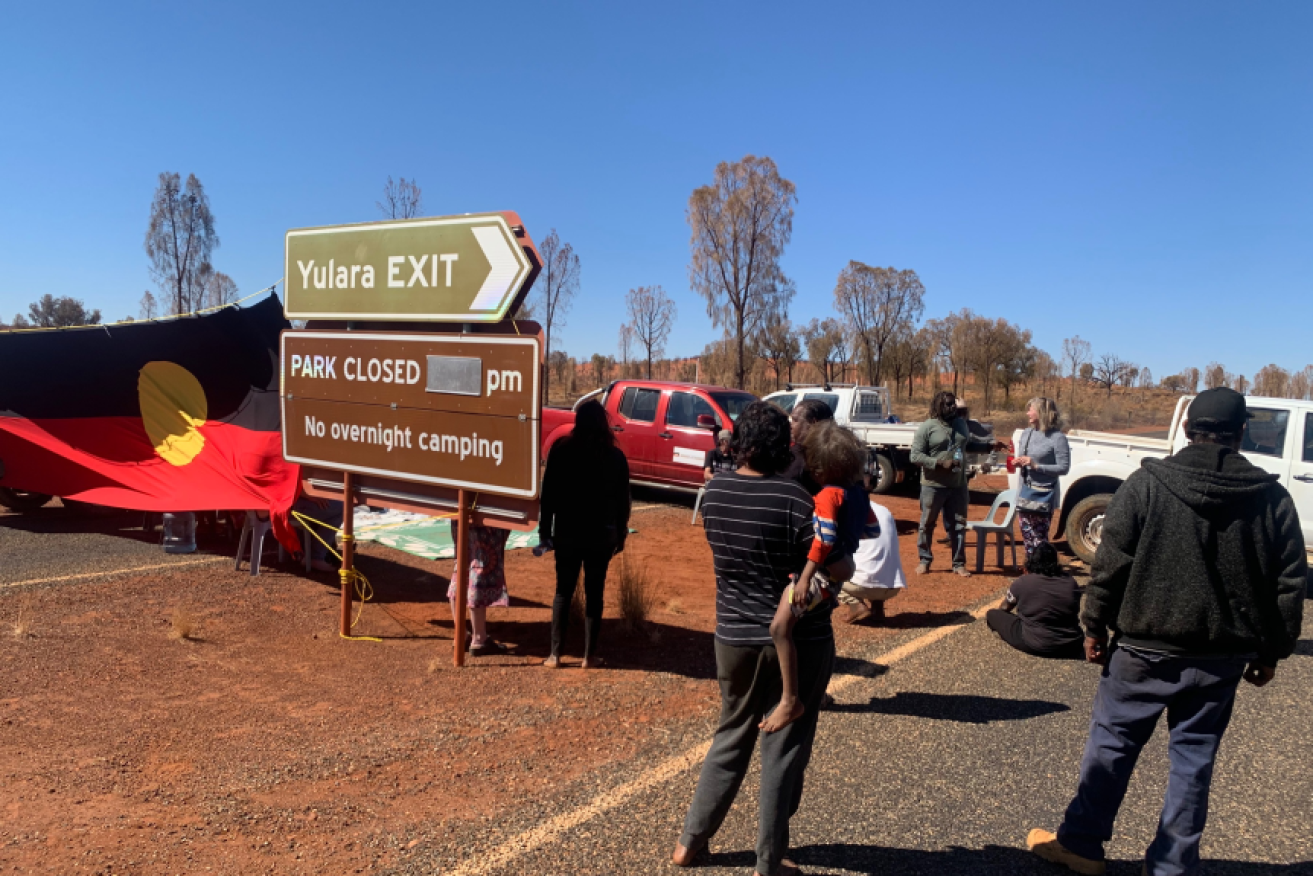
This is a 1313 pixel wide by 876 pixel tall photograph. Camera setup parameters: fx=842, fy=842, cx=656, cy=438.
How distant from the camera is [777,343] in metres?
44.1

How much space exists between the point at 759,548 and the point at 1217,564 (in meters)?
1.54

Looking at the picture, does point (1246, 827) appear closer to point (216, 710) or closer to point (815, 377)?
point (216, 710)

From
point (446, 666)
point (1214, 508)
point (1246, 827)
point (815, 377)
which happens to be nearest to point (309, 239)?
point (446, 666)

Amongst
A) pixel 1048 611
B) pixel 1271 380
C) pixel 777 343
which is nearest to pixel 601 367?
pixel 777 343

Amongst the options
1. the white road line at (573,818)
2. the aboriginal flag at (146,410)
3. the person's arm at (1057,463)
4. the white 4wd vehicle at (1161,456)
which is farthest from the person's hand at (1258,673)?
the aboriginal flag at (146,410)

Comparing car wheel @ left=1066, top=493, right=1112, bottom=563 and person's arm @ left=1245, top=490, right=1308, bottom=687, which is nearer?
person's arm @ left=1245, top=490, right=1308, bottom=687

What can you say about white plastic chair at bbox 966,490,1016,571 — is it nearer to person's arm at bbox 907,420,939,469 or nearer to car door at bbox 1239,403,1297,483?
person's arm at bbox 907,420,939,469

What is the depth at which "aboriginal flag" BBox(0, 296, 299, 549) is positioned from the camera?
332 inches

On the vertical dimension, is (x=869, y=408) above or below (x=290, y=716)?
above

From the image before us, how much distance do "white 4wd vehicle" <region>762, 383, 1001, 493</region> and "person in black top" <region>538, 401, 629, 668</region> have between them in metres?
7.38

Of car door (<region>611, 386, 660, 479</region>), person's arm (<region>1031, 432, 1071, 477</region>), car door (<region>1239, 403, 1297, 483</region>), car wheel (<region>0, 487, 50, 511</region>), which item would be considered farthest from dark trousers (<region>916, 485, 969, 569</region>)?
car wheel (<region>0, 487, 50, 511</region>)

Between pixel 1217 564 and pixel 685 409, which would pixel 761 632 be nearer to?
pixel 1217 564

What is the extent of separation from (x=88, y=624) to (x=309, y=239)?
3.17 metres

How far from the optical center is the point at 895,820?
11.5 feet
